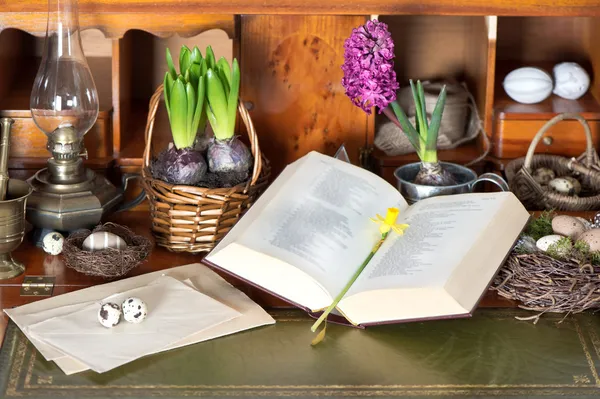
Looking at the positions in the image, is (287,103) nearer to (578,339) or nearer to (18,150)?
(18,150)

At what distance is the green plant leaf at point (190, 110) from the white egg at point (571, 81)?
3.00 ft

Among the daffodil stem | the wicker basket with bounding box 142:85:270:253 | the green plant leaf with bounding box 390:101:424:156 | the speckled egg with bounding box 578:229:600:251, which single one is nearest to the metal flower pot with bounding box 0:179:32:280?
the wicker basket with bounding box 142:85:270:253

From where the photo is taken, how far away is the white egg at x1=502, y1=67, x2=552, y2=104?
2.13m

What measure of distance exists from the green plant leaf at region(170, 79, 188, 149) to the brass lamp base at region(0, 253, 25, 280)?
358 millimetres

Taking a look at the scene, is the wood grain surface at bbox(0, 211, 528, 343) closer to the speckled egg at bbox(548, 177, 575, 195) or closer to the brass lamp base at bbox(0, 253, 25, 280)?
the brass lamp base at bbox(0, 253, 25, 280)

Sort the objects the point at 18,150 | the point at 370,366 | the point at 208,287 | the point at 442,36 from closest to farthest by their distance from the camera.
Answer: the point at 370,366
the point at 208,287
the point at 18,150
the point at 442,36

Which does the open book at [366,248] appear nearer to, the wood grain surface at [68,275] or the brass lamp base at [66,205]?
the wood grain surface at [68,275]

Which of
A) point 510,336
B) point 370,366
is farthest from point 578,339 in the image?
point 370,366

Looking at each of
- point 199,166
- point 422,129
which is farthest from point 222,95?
point 422,129

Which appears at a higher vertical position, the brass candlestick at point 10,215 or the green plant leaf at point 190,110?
the green plant leaf at point 190,110

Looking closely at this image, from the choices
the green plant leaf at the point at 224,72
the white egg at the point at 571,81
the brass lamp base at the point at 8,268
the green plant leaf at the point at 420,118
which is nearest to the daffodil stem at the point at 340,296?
the green plant leaf at the point at 420,118

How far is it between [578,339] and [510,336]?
0.11 meters

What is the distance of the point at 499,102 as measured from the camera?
2.16 m

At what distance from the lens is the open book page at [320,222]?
1.52m
